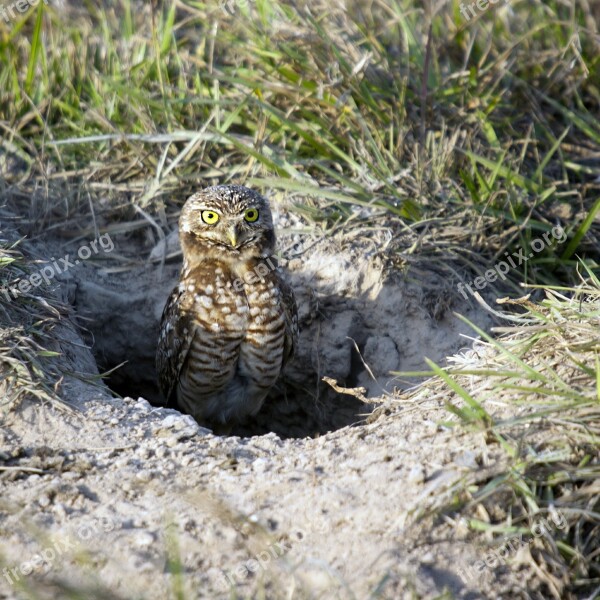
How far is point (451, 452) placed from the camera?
3047 millimetres

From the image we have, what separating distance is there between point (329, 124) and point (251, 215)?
1.08 m

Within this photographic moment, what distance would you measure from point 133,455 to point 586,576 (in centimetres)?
168

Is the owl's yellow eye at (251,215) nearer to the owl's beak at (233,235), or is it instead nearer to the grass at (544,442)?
the owl's beak at (233,235)

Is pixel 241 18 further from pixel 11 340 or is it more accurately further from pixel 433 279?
pixel 11 340

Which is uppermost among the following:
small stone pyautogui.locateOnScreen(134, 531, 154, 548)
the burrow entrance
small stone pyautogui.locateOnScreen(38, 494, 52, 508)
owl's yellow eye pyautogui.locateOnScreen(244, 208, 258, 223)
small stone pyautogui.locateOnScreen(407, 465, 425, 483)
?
owl's yellow eye pyautogui.locateOnScreen(244, 208, 258, 223)

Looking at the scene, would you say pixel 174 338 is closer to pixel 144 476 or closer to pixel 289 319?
pixel 289 319

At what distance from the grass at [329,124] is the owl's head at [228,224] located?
2.04 ft

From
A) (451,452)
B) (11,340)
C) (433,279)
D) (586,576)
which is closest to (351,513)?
(451,452)

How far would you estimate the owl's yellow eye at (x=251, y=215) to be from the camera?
444cm

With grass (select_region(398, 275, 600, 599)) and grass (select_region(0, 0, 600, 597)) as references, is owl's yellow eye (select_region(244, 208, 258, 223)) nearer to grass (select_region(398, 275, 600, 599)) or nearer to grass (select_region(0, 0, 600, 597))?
grass (select_region(0, 0, 600, 597))

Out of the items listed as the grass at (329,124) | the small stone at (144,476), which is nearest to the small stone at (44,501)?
the small stone at (144,476)

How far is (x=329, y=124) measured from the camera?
525 cm

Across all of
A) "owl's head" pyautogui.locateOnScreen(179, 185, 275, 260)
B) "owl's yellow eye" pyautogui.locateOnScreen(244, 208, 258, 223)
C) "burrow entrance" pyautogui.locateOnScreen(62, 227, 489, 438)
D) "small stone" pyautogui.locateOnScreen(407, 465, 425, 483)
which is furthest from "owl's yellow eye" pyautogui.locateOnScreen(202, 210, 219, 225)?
"small stone" pyautogui.locateOnScreen(407, 465, 425, 483)

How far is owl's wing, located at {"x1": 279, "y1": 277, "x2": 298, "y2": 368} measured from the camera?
15.0 ft
